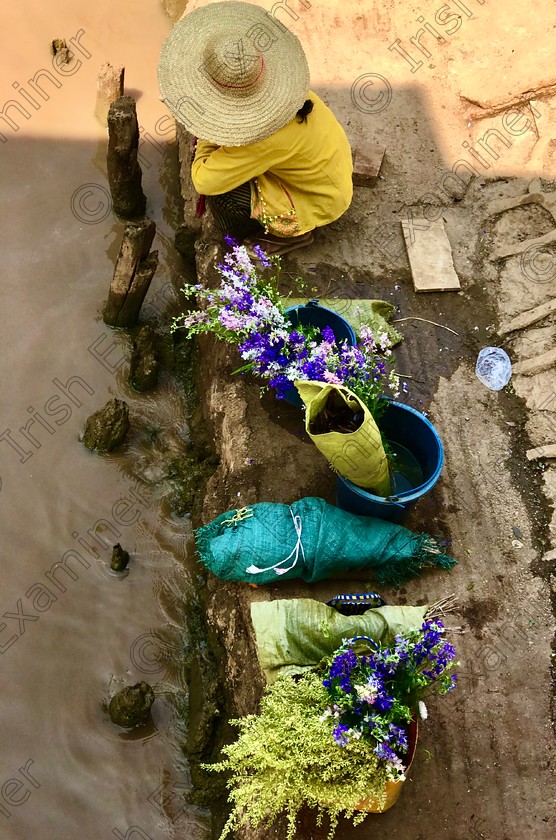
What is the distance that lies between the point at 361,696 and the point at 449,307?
264 cm

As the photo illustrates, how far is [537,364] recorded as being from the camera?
412cm

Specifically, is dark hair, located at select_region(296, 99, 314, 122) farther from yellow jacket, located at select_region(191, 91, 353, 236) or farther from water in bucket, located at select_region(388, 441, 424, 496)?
water in bucket, located at select_region(388, 441, 424, 496)

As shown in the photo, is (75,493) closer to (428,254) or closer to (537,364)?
(428,254)

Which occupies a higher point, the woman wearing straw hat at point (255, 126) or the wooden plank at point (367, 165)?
the woman wearing straw hat at point (255, 126)

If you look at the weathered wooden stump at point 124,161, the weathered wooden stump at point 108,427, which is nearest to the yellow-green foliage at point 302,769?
the weathered wooden stump at point 108,427

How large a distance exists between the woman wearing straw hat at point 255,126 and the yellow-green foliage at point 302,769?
2699mm

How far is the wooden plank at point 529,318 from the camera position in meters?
4.25

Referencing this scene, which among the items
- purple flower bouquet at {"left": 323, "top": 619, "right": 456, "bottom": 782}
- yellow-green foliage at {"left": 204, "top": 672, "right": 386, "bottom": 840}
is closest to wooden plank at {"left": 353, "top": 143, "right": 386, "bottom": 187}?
purple flower bouquet at {"left": 323, "top": 619, "right": 456, "bottom": 782}

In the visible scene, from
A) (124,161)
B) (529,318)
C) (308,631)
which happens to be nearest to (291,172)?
(124,161)

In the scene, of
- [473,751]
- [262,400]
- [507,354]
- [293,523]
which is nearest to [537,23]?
[507,354]

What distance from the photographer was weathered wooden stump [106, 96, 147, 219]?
448cm

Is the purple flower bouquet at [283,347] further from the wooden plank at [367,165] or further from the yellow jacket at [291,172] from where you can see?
the wooden plank at [367,165]

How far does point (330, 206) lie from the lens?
4324mm

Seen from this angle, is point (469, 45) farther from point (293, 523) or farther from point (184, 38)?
point (293, 523)
